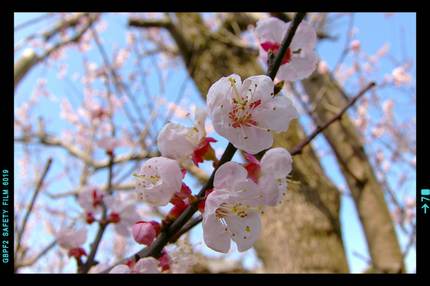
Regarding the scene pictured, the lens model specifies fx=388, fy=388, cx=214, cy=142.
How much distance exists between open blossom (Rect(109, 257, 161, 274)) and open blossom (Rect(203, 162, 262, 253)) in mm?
162

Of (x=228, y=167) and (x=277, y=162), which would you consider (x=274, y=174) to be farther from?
(x=228, y=167)

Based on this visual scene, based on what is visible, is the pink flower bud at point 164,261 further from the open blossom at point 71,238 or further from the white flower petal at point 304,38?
the white flower petal at point 304,38

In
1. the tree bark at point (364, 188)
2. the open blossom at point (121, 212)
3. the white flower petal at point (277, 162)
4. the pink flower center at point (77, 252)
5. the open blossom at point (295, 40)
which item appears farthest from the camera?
the tree bark at point (364, 188)

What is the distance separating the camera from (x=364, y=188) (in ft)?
7.55

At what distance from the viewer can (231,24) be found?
338 cm

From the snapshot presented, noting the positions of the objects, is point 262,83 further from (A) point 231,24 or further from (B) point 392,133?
(B) point 392,133

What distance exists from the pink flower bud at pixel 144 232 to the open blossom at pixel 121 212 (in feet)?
1.68

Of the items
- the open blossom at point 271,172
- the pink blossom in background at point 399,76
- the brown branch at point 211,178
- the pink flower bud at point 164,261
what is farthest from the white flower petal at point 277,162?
the pink blossom in background at point 399,76

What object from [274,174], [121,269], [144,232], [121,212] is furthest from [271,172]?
[121,212]

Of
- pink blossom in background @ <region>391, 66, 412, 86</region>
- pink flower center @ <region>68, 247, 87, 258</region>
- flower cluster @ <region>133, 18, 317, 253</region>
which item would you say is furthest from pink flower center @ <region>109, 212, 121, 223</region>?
pink blossom in background @ <region>391, 66, 412, 86</region>

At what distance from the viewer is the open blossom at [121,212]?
4.06ft

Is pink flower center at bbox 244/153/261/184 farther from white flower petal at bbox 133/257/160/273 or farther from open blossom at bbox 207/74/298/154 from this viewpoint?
white flower petal at bbox 133/257/160/273

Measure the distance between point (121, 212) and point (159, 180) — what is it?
603 mm

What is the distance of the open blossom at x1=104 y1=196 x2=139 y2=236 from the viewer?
48.7 inches
